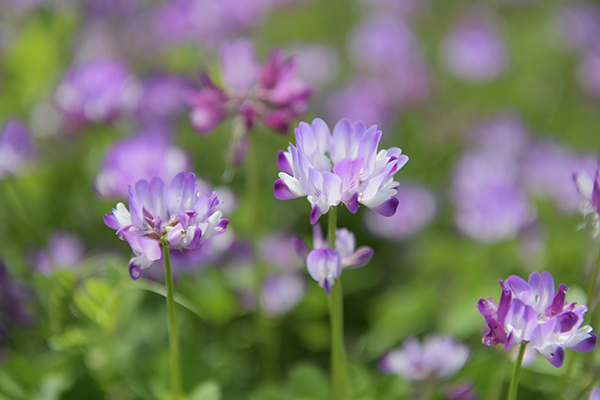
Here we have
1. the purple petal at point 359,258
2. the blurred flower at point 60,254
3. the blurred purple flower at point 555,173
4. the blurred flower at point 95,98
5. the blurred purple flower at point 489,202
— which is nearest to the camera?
the purple petal at point 359,258

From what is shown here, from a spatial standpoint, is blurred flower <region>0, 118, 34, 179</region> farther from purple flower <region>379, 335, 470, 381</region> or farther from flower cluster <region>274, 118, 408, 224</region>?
purple flower <region>379, 335, 470, 381</region>

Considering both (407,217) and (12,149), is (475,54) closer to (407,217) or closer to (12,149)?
(407,217)

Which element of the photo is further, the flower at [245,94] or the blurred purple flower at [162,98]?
the blurred purple flower at [162,98]

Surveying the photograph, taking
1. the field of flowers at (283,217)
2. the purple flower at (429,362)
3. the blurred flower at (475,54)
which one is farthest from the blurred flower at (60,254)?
the blurred flower at (475,54)

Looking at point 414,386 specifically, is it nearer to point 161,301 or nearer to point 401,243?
point 161,301

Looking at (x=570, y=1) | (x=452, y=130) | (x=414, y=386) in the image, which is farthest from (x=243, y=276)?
(x=570, y=1)

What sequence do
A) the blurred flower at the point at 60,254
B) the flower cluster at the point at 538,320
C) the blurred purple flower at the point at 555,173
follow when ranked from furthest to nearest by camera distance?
the blurred purple flower at the point at 555,173, the blurred flower at the point at 60,254, the flower cluster at the point at 538,320

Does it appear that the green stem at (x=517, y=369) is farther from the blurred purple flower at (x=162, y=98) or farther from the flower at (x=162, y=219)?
the blurred purple flower at (x=162, y=98)
